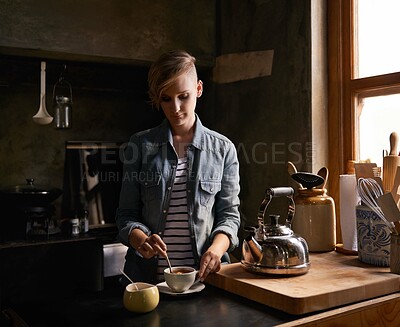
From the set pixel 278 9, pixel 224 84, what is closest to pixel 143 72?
pixel 224 84

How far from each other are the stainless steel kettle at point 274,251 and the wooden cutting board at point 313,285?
1.0 inches

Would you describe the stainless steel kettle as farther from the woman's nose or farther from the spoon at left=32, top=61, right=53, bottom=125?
the spoon at left=32, top=61, right=53, bottom=125

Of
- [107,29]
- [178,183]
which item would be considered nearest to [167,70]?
[178,183]

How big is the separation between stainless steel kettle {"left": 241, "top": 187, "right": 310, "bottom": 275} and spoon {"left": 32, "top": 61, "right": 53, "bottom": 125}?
6.08 feet

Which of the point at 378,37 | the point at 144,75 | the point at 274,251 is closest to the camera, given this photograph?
the point at 274,251

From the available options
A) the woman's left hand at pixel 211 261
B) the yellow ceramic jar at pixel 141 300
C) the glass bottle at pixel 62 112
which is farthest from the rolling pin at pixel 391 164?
the glass bottle at pixel 62 112

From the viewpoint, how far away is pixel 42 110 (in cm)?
295

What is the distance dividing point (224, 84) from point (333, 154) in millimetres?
1011

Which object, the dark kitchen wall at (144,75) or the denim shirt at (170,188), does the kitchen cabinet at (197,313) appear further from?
the dark kitchen wall at (144,75)

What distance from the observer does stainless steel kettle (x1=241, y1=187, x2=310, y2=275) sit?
57.4 inches

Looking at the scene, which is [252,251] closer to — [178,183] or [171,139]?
[178,183]

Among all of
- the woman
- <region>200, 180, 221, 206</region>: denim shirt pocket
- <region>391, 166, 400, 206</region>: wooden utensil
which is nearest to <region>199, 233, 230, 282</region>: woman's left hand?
the woman

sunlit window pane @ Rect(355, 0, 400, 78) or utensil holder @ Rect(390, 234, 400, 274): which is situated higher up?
sunlit window pane @ Rect(355, 0, 400, 78)

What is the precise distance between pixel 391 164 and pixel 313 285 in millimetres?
654
